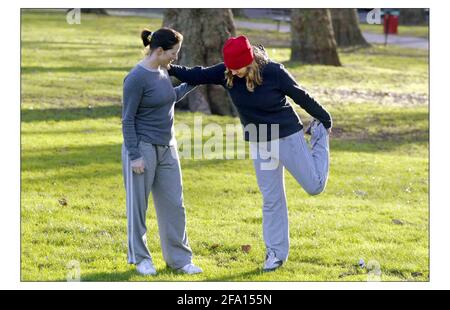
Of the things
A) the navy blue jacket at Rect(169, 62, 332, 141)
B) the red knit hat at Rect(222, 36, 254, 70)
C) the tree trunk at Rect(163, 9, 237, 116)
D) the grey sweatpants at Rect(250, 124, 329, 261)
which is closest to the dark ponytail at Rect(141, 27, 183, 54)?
the red knit hat at Rect(222, 36, 254, 70)

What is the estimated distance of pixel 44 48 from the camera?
22.3m

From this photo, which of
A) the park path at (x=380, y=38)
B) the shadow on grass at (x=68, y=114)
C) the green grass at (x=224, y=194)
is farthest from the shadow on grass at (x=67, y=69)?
the park path at (x=380, y=38)

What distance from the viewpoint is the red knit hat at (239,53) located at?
21.1 feet

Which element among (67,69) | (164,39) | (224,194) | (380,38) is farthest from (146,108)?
(380,38)

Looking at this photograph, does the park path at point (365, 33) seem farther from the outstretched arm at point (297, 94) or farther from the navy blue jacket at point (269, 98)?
the navy blue jacket at point (269, 98)

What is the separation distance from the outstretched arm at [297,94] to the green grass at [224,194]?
1.21 meters

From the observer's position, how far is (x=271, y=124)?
6691mm

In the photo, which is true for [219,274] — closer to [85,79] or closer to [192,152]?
[192,152]

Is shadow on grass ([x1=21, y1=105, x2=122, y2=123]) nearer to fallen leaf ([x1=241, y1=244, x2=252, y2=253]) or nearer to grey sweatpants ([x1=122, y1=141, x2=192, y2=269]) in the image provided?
fallen leaf ([x1=241, y1=244, x2=252, y2=253])

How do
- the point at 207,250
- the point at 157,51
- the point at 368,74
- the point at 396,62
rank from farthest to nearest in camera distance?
the point at 396,62 → the point at 368,74 → the point at 207,250 → the point at 157,51

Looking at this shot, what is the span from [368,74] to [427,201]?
11632 millimetres

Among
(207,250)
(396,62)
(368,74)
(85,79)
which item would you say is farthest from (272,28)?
(207,250)

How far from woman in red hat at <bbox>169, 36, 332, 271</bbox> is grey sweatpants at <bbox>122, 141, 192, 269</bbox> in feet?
1.98

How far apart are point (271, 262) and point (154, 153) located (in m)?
1.26
